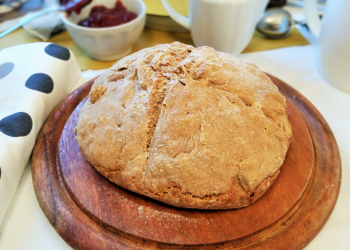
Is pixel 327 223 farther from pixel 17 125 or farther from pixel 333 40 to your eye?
pixel 17 125

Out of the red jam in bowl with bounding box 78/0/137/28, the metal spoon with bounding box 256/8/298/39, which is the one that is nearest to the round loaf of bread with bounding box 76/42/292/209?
the red jam in bowl with bounding box 78/0/137/28

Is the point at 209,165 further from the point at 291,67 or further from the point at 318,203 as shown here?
the point at 291,67

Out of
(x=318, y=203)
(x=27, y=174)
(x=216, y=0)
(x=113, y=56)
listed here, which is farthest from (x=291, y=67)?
(x=27, y=174)

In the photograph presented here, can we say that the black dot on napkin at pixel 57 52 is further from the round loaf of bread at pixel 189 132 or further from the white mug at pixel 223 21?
the white mug at pixel 223 21

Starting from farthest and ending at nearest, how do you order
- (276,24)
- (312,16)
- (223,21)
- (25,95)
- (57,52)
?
(276,24) < (312,16) < (223,21) < (57,52) < (25,95)

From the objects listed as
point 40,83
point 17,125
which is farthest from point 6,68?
point 17,125

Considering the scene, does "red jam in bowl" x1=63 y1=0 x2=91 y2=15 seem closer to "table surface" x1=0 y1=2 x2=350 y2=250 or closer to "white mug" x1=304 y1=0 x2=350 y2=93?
"table surface" x1=0 y1=2 x2=350 y2=250

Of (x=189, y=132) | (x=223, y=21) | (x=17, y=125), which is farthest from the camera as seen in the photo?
(x=223, y=21)
